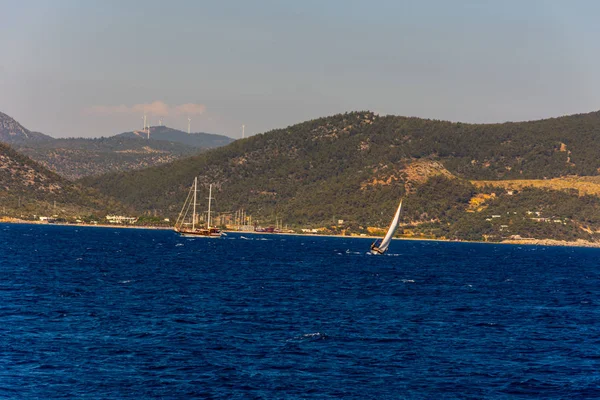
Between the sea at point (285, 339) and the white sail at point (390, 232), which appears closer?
the sea at point (285, 339)

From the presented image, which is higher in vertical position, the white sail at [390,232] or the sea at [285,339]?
the white sail at [390,232]

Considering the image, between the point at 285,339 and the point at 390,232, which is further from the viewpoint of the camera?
the point at 390,232

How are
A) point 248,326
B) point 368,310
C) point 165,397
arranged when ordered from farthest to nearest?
point 368,310, point 248,326, point 165,397

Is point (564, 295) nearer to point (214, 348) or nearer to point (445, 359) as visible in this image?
point (445, 359)

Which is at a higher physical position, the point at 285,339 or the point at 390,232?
the point at 390,232

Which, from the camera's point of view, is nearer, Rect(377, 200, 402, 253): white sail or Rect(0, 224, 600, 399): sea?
Rect(0, 224, 600, 399): sea

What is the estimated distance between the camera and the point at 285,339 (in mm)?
57438

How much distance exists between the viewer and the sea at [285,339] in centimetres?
4391

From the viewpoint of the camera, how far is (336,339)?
2286 inches

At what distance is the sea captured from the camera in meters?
43.9

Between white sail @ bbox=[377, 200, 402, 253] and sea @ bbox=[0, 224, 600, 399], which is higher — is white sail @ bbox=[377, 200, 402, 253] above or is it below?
above

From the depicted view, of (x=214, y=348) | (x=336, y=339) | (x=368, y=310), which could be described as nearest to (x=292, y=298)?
(x=368, y=310)

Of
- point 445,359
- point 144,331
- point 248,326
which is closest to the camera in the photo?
point 445,359

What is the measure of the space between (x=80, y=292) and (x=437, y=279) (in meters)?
54.6
